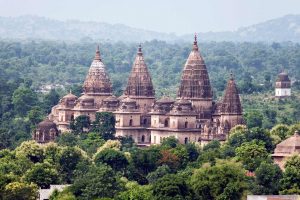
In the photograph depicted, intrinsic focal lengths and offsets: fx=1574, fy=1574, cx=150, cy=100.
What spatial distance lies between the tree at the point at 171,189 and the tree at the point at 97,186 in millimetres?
1911

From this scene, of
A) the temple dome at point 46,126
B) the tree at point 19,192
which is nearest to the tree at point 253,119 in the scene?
the temple dome at point 46,126

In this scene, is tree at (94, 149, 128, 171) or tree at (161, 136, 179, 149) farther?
tree at (161, 136, 179, 149)

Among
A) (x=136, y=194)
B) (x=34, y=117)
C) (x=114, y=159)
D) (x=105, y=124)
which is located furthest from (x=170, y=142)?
(x=136, y=194)

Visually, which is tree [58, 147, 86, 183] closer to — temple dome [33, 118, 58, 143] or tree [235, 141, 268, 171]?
tree [235, 141, 268, 171]

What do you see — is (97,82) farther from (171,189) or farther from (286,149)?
(171,189)

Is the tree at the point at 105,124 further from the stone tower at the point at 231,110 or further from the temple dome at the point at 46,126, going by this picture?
the stone tower at the point at 231,110

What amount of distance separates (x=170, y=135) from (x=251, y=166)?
63.0 ft

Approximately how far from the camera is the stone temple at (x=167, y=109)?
10100 cm

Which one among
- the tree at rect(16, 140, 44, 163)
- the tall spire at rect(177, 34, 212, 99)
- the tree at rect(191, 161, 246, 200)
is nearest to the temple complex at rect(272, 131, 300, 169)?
the tree at rect(191, 161, 246, 200)

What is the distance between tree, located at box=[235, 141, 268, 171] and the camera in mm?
82875

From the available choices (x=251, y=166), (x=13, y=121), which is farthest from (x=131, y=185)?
(x=13, y=121)

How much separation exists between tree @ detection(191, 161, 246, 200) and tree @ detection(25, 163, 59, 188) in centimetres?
744

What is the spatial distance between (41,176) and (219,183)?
9.26 meters

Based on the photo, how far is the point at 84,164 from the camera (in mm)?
83562
